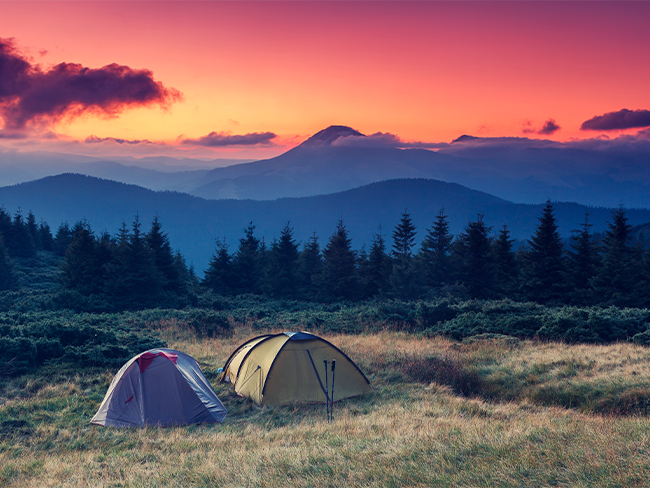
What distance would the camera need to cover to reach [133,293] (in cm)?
3183

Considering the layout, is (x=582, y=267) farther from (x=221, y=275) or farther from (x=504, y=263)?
(x=221, y=275)

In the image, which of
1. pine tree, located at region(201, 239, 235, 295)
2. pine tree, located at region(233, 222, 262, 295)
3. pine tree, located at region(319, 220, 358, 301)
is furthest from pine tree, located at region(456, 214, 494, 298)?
pine tree, located at region(201, 239, 235, 295)

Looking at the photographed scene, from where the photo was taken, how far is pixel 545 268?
32.8 metres

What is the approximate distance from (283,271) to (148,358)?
31.1 metres

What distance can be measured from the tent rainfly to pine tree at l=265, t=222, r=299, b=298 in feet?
94.6

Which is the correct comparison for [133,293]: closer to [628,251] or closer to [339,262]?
[339,262]

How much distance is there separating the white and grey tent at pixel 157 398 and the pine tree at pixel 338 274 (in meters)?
29.3

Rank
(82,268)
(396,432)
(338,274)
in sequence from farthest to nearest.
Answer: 1. (338,274)
2. (82,268)
3. (396,432)

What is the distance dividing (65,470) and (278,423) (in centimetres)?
455

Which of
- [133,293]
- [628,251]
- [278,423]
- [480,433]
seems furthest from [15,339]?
[628,251]

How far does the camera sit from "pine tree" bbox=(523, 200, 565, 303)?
32750 millimetres

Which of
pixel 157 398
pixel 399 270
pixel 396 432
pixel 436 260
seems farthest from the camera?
pixel 436 260

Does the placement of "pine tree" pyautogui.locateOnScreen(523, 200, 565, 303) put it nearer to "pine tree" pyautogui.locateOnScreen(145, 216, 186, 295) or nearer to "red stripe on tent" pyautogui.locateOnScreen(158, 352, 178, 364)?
"pine tree" pyautogui.locateOnScreen(145, 216, 186, 295)

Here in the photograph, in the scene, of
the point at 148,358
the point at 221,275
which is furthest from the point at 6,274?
the point at 148,358
